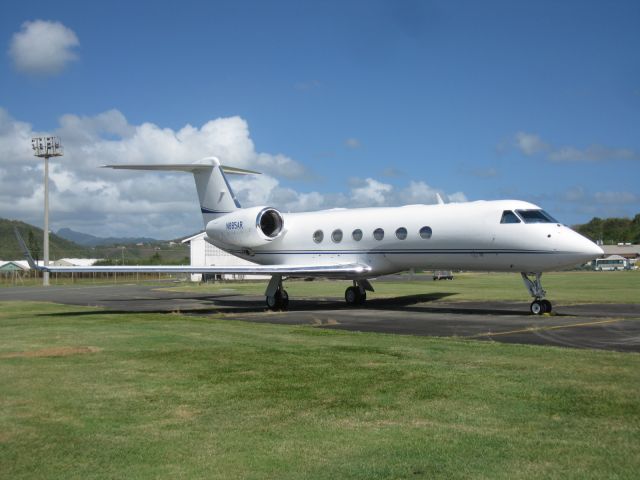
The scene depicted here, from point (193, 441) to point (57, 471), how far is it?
114cm

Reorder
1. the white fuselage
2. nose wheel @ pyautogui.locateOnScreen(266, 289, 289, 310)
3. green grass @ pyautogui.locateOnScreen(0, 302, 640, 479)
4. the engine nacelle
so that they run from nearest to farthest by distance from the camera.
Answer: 1. green grass @ pyautogui.locateOnScreen(0, 302, 640, 479)
2. the white fuselage
3. nose wheel @ pyautogui.locateOnScreen(266, 289, 289, 310)
4. the engine nacelle

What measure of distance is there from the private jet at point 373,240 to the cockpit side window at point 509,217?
0.03 metres

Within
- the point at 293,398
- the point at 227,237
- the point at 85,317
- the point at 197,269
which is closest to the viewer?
the point at 293,398

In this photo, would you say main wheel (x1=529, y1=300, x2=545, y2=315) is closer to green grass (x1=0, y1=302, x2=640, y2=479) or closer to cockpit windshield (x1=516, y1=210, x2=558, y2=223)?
cockpit windshield (x1=516, y1=210, x2=558, y2=223)

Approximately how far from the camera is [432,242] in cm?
1991

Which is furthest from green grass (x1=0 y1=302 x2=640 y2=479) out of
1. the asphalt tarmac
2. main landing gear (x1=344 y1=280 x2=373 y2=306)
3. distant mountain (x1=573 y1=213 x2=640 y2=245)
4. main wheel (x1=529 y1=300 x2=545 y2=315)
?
distant mountain (x1=573 y1=213 x2=640 y2=245)

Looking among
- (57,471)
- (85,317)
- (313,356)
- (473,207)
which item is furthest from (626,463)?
(85,317)

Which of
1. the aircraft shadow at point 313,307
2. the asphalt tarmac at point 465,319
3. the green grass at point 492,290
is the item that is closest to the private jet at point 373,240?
the aircraft shadow at point 313,307

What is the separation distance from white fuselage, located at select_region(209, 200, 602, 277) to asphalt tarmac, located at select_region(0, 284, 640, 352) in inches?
59.6

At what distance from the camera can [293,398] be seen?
7.25 metres

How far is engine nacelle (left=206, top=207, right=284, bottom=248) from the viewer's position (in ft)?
78.9

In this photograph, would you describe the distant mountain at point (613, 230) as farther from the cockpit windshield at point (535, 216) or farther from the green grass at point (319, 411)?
the green grass at point (319, 411)

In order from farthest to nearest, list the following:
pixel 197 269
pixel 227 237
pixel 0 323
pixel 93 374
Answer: pixel 227 237 < pixel 197 269 < pixel 0 323 < pixel 93 374

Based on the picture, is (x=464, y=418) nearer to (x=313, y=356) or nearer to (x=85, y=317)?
(x=313, y=356)
